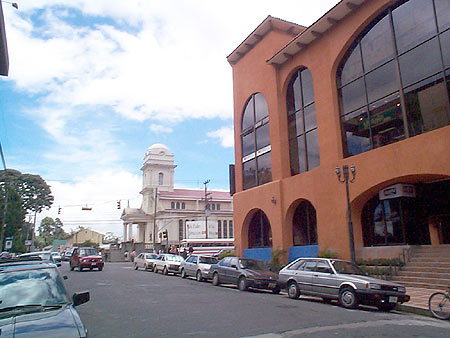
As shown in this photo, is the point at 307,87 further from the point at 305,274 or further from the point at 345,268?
the point at 345,268

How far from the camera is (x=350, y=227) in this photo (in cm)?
1678

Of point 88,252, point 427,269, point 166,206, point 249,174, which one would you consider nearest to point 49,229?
point 166,206

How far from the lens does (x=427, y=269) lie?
50.0 feet

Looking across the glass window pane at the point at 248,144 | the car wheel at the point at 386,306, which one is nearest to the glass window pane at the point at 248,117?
the glass window pane at the point at 248,144

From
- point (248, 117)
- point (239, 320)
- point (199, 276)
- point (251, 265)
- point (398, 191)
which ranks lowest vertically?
point (239, 320)

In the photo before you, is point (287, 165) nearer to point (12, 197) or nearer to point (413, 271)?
point (413, 271)

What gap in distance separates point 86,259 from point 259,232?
1330cm

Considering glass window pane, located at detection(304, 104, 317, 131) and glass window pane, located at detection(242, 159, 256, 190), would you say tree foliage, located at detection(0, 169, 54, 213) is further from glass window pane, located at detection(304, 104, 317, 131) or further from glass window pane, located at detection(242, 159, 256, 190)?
glass window pane, located at detection(304, 104, 317, 131)

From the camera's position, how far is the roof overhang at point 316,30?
19594mm

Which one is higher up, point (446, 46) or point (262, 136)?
point (446, 46)

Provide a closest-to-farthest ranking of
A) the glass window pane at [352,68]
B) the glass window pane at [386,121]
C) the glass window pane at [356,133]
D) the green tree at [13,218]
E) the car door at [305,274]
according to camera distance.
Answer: the car door at [305,274] < the glass window pane at [386,121] < the glass window pane at [356,133] < the glass window pane at [352,68] < the green tree at [13,218]

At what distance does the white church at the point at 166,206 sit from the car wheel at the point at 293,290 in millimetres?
54090

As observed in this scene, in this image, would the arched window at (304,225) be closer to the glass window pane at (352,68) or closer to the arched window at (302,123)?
the arched window at (302,123)

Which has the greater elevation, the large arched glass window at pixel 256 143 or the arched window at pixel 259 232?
the large arched glass window at pixel 256 143
